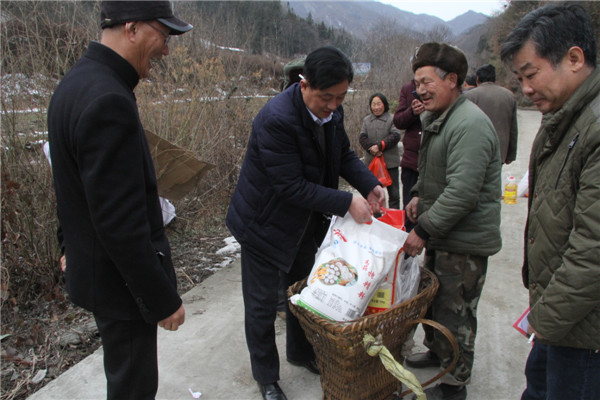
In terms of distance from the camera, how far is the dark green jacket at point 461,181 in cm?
206

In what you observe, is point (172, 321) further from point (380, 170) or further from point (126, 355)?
point (380, 170)

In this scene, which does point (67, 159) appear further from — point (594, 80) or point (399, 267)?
point (594, 80)

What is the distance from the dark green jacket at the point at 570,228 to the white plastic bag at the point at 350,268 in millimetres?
621

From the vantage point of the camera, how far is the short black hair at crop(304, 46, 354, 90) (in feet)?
6.56

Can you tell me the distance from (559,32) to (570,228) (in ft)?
2.09

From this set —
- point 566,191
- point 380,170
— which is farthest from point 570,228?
point 380,170

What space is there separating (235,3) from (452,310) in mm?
9116

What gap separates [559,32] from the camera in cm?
139

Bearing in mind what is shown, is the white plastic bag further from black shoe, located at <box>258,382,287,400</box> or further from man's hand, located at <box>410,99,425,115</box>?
man's hand, located at <box>410,99,425,115</box>

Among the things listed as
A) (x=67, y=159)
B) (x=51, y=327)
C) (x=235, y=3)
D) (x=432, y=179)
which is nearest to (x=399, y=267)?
(x=432, y=179)

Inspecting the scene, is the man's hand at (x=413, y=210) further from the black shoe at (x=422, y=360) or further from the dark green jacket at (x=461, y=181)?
the black shoe at (x=422, y=360)

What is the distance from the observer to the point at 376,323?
1.87 meters

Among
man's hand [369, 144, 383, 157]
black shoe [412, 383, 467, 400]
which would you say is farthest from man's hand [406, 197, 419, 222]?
man's hand [369, 144, 383, 157]

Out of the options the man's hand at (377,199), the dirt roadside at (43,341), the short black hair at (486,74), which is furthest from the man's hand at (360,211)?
the short black hair at (486,74)
